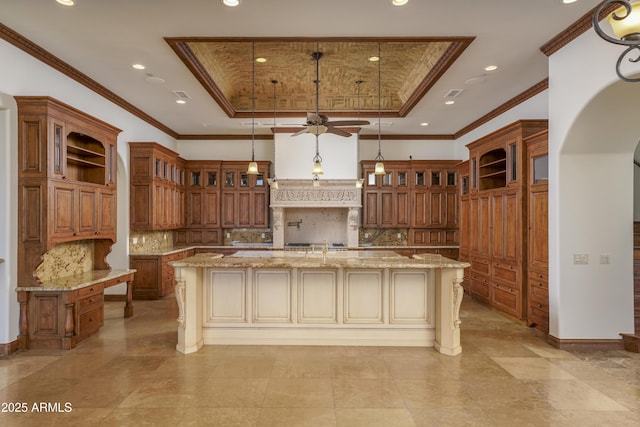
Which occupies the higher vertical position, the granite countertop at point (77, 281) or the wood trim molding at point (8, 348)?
the granite countertop at point (77, 281)

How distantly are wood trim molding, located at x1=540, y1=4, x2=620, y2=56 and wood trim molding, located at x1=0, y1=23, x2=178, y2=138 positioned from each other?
6227 mm

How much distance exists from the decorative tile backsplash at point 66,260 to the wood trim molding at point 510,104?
24.2ft

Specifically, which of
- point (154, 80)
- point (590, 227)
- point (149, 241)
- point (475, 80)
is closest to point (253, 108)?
point (154, 80)

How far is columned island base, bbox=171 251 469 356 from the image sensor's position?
15.0 feet

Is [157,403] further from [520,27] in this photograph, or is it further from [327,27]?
[520,27]

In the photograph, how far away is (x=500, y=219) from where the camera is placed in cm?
609

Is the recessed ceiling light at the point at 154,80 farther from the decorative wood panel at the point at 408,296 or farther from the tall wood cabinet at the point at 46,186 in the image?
the decorative wood panel at the point at 408,296


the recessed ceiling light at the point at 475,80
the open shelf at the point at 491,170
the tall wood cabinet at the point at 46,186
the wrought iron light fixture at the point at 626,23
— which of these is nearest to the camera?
the wrought iron light fixture at the point at 626,23

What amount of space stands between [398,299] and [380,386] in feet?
4.28

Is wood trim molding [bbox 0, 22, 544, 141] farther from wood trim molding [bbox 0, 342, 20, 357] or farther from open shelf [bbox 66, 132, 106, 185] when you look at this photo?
wood trim molding [bbox 0, 342, 20, 357]

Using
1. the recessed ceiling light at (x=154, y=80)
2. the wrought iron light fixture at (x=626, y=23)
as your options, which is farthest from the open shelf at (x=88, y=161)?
the wrought iron light fixture at (x=626, y=23)

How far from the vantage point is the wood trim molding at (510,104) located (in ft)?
19.2

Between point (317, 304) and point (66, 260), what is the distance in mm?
3630

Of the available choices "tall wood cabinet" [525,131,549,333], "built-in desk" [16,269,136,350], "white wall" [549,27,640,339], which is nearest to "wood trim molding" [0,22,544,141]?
"tall wood cabinet" [525,131,549,333]
